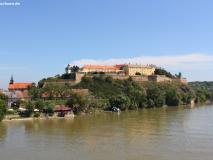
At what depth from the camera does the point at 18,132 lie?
33.4 metres

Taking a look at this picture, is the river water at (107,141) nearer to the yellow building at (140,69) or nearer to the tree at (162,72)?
the yellow building at (140,69)

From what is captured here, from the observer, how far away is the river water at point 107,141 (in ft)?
77.0

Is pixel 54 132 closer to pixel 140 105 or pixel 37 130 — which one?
pixel 37 130

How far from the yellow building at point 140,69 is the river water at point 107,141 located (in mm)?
48787

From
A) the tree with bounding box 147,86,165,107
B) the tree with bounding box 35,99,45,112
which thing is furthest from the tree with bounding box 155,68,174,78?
the tree with bounding box 35,99,45,112

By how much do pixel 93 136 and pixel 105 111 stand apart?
25.6 metres

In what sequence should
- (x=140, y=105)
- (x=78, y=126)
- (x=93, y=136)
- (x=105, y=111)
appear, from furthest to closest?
(x=140, y=105), (x=105, y=111), (x=78, y=126), (x=93, y=136)

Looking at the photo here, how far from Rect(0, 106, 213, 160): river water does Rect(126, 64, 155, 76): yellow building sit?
48787mm

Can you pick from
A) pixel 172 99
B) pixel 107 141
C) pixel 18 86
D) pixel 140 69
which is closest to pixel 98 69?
pixel 140 69

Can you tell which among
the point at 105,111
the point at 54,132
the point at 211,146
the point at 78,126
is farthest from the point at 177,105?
the point at 211,146

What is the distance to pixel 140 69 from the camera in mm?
90625

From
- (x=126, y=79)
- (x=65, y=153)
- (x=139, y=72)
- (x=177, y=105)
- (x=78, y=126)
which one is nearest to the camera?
(x=65, y=153)

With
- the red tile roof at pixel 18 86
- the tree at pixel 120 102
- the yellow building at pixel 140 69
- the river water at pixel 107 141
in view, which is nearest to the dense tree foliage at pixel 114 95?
the tree at pixel 120 102

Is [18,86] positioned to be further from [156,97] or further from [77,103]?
[77,103]
